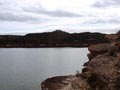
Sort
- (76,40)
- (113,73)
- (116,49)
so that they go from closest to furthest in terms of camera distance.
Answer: (113,73), (116,49), (76,40)

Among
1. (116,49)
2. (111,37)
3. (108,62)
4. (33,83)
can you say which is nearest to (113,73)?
(108,62)

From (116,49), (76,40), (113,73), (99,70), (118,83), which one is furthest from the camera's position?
(76,40)

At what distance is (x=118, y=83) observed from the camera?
19375 mm

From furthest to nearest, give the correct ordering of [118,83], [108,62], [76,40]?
[76,40] → [108,62] → [118,83]

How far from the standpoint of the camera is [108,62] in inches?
990

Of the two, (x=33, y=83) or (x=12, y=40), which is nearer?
(x=33, y=83)

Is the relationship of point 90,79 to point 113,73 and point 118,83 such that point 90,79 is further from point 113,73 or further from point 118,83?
point 118,83

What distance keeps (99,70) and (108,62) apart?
91.1 inches

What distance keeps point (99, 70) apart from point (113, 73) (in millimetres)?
1884

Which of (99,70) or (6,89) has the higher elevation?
(99,70)

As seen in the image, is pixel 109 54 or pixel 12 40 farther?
pixel 12 40

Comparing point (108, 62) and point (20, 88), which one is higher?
point (108, 62)

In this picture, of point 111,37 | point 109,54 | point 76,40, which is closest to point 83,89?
point 109,54

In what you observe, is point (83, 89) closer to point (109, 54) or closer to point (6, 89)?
point (109, 54)
